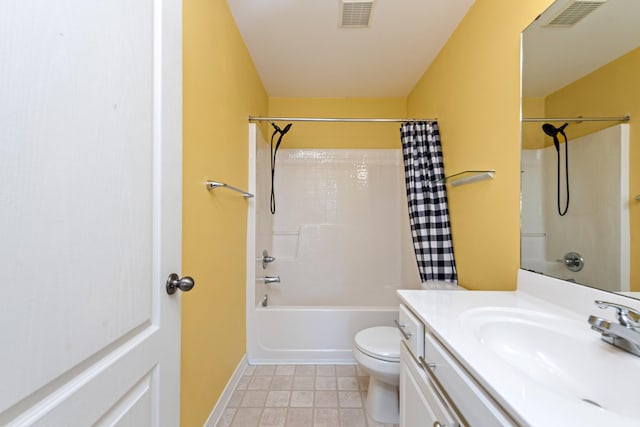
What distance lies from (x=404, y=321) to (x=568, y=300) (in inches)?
22.1

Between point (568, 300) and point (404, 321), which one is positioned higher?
point (568, 300)

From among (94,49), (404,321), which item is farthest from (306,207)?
(94,49)

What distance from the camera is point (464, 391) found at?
65 cm

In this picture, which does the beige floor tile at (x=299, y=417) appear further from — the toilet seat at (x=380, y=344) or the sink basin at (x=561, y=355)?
the sink basin at (x=561, y=355)

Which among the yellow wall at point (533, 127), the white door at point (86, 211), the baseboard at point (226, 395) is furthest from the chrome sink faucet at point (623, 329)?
the baseboard at point (226, 395)

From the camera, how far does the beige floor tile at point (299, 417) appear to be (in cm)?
147

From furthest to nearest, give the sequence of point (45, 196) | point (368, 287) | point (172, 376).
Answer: point (368, 287)
point (172, 376)
point (45, 196)

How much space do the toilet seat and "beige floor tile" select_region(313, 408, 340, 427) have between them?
41cm

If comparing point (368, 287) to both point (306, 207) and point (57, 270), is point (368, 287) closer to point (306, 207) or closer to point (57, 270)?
point (306, 207)

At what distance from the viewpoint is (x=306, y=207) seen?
281 cm

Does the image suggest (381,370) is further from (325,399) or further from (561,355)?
(561,355)

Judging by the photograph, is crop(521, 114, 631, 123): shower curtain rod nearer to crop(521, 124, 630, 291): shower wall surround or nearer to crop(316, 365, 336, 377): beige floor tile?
crop(521, 124, 630, 291): shower wall surround

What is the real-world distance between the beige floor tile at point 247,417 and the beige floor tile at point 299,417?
0.57ft

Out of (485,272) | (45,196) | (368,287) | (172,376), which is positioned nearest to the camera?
(45,196)
